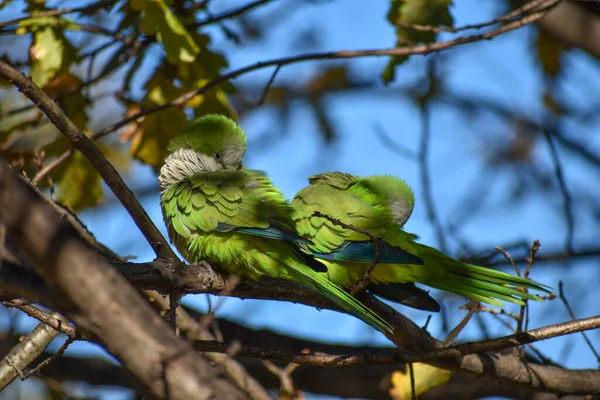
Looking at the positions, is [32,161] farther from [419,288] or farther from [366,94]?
[366,94]

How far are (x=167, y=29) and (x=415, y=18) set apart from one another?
4.78 feet

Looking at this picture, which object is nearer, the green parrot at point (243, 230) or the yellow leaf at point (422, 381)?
the green parrot at point (243, 230)

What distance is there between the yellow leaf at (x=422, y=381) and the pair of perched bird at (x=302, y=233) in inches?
13.9

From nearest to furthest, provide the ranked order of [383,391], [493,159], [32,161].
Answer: [32,161] < [383,391] < [493,159]

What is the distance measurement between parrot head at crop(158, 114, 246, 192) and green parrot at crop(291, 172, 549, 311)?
1.65 ft

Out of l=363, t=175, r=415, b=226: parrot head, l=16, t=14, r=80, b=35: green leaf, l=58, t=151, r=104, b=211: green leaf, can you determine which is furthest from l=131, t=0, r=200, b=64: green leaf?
l=363, t=175, r=415, b=226: parrot head

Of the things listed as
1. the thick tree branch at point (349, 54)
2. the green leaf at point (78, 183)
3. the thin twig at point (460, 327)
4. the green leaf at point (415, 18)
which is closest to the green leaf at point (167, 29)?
the thick tree branch at point (349, 54)

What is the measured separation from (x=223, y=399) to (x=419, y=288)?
258cm

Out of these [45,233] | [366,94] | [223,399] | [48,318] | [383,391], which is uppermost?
[366,94]

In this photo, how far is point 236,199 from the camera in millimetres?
3480

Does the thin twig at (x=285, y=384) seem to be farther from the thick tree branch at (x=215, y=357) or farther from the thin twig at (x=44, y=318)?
the thin twig at (x=44, y=318)

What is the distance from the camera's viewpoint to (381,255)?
354 centimetres

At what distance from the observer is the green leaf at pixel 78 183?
13.9ft

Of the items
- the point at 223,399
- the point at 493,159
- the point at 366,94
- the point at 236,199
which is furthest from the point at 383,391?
the point at 366,94
